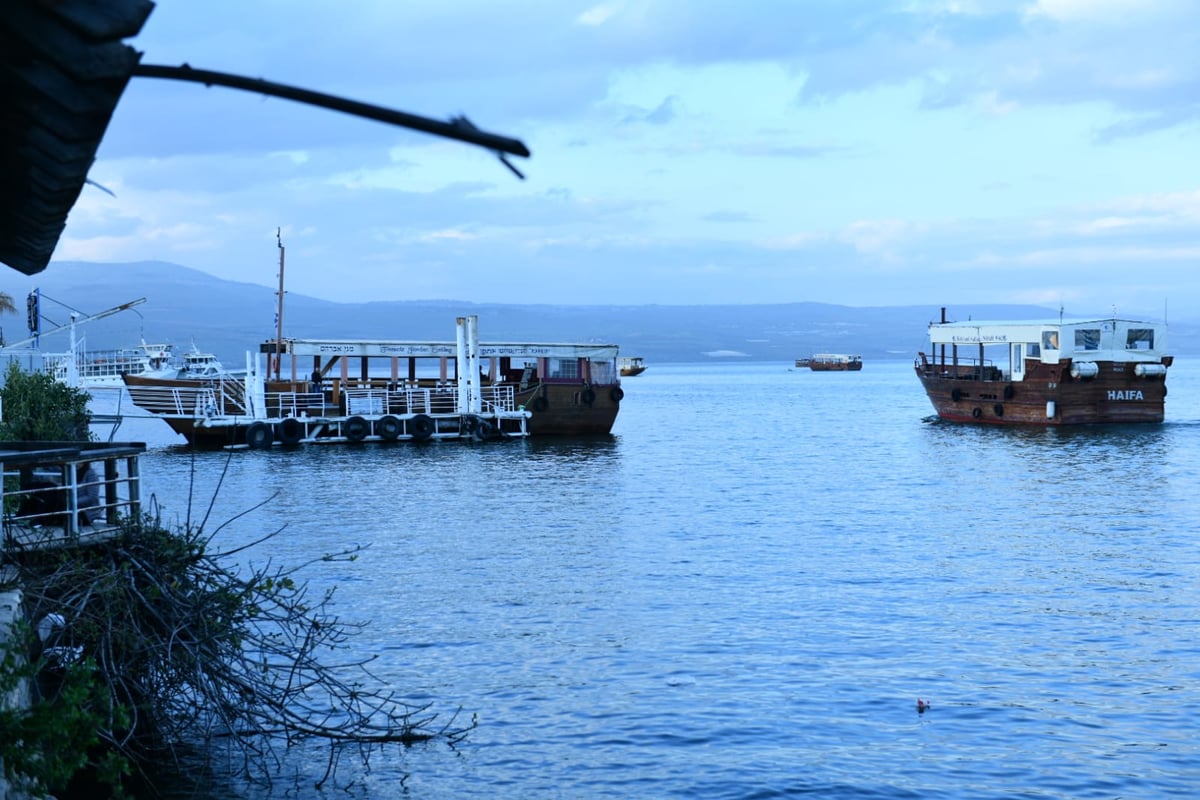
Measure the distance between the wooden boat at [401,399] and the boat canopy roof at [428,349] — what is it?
0.05 metres

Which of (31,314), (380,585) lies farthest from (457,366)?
(380,585)

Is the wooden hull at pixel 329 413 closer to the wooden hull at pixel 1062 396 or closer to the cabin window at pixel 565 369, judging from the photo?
the cabin window at pixel 565 369

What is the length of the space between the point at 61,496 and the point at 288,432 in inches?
1587

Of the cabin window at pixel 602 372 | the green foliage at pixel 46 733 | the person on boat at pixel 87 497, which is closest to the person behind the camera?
the green foliage at pixel 46 733

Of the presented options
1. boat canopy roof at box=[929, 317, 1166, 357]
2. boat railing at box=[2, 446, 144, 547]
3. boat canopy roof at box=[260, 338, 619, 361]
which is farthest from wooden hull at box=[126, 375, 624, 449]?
boat railing at box=[2, 446, 144, 547]

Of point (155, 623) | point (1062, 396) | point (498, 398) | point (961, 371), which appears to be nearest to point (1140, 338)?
point (1062, 396)

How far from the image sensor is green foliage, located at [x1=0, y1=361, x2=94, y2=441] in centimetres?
2980

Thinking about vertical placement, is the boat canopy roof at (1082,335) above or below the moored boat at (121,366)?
above

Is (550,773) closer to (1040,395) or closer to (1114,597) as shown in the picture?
(1114,597)

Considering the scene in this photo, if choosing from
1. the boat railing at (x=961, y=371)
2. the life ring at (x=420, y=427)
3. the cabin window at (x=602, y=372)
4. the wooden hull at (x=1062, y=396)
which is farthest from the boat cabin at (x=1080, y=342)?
the life ring at (x=420, y=427)

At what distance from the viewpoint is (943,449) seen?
5381cm

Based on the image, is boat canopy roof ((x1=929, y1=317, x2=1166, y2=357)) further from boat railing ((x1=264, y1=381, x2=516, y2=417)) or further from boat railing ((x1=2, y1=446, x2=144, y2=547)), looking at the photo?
boat railing ((x1=2, y1=446, x2=144, y2=547))

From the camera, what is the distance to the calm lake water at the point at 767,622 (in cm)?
1263

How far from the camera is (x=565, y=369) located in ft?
184
